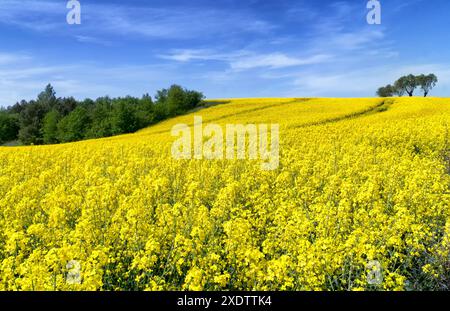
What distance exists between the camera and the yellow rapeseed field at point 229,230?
5328 millimetres

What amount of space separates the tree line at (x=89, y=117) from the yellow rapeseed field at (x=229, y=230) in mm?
41383

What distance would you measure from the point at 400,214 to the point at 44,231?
6.34 meters

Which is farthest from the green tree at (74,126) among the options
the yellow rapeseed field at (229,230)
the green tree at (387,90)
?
the green tree at (387,90)

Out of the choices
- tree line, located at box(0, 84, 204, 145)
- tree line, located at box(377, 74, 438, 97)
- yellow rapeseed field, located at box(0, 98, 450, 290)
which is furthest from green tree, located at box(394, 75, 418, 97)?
yellow rapeseed field, located at box(0, 98, 450, 290)

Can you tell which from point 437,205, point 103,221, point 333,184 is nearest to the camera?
point 103,221

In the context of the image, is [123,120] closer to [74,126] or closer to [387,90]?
[74,126]

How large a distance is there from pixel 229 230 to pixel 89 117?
198ft

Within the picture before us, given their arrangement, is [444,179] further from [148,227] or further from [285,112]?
[285,112]

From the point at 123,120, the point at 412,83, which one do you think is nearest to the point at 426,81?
the point at 412,83

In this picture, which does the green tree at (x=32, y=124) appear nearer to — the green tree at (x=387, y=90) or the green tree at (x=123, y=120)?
the green tree at (x=123, y=120)

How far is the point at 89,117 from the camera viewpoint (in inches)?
2437
